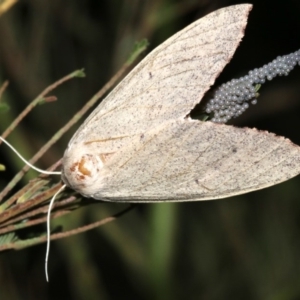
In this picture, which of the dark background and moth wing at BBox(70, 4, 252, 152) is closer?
moth wing at BBox(70, 4, 252, 152)

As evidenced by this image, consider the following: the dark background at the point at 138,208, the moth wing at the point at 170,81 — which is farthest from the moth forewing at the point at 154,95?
the dark background at the point at 138,208

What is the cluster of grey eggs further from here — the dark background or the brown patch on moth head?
the dark background

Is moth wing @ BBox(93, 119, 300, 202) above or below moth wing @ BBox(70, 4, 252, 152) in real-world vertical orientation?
below

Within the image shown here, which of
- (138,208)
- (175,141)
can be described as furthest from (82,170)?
(138,208)

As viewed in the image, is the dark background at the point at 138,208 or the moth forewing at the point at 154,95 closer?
the moth forewing at the point at 154,95

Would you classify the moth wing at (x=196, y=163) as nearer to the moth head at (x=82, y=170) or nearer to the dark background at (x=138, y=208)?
the moth head at (x=82, y=170)

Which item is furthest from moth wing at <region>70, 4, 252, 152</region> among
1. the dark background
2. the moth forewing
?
the dark background
